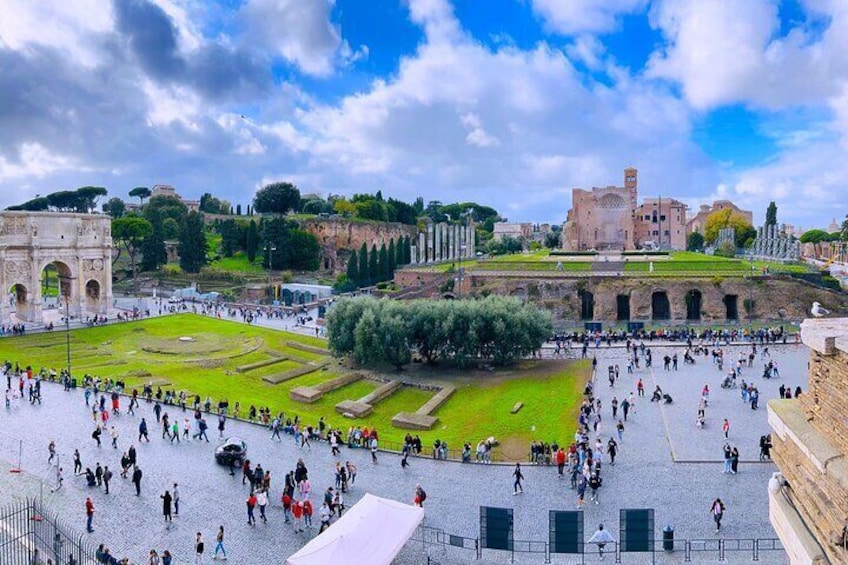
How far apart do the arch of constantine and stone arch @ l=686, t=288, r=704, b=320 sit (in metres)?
42.2

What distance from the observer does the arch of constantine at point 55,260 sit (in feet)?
147

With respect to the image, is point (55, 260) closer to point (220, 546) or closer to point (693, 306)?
point (220, 546)

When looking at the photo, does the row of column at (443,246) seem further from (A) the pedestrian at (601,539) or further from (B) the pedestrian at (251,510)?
(A) the pedestrian at (601,539)

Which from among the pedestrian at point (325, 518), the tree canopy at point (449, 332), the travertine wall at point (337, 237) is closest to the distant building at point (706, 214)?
the travertine wall at point (337, 237)

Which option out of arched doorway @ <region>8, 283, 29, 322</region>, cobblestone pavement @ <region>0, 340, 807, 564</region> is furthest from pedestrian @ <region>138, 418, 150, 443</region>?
arched doorway @ <region>8, 283, 29, 322</region>

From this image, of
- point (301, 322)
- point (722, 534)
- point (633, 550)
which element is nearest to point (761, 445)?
point (722, 534)

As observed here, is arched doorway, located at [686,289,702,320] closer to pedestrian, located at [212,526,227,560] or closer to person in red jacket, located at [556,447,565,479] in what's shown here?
person in red jacket, located at [556,447,565,479]

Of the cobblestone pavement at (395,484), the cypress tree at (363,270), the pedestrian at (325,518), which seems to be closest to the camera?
the cobblestone pavement at (395,484)

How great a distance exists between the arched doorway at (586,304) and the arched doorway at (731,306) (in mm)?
9138

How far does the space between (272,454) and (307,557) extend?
8.48m

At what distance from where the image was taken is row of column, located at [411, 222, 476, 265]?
71.5 metres

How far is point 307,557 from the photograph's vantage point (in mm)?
12352

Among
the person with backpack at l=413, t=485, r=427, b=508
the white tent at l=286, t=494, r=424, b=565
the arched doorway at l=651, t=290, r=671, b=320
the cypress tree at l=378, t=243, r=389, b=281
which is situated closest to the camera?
the white tent at l=286, t=494, r=424, b=565

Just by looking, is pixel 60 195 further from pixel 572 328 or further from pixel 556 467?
pixel 556 467
